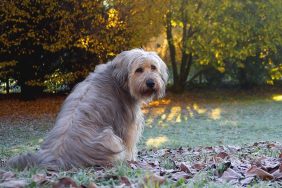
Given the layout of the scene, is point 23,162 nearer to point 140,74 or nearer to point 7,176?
point 7,176

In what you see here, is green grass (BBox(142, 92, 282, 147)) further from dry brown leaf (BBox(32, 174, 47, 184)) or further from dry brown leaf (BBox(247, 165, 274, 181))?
dry brown leaf (BBox(32, 174, 47, 184))

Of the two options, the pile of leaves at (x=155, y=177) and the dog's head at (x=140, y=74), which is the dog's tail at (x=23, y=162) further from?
the dog's head at (x=140, y=74)

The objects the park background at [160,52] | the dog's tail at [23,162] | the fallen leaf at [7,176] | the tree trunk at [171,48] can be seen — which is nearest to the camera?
the fallen leaf at [7,176]

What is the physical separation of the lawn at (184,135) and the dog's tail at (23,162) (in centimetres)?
53

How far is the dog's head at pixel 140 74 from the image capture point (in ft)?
19.4

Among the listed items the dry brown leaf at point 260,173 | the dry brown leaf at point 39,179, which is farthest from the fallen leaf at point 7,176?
the dry brown leaf at point 260,173

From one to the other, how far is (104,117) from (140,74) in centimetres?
89

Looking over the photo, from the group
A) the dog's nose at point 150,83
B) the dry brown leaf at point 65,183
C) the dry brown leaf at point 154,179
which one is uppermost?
the dog's nose at point 150,83

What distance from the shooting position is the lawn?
149 inches

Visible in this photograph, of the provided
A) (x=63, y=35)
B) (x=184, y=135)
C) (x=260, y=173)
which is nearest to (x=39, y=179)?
(x=260, y=173)

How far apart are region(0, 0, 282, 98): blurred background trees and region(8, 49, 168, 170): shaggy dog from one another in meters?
10.9

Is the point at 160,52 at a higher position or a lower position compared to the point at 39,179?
higher

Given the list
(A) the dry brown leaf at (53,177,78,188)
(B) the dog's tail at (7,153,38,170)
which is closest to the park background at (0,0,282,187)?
(B) the dog's tail at (7,153,38,170)

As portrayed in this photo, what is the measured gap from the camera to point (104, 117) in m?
5.38
